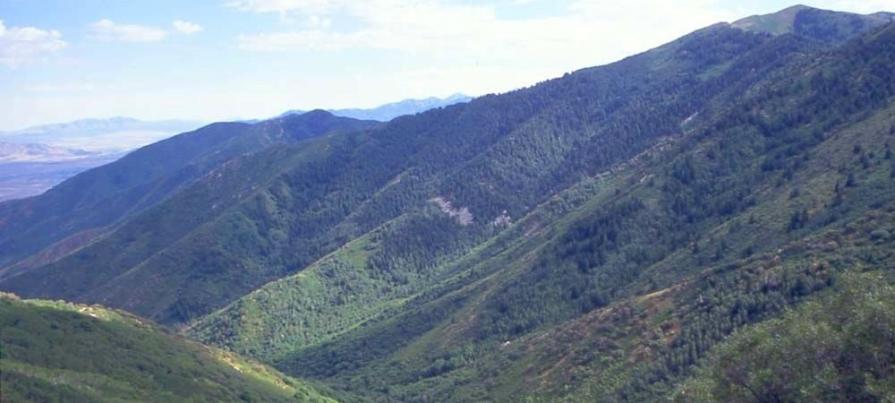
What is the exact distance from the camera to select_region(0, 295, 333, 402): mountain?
9169 centimetres

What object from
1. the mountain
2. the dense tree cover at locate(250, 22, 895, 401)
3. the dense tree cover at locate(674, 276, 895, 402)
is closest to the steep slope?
the dense tree cover at locate(250, 22, 895, 401)

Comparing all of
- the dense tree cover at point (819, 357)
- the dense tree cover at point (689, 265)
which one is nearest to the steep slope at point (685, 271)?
the dense tree cover at point (689, 265)

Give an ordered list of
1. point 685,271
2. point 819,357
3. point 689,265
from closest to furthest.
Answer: point 819,357 → point 685,271 → point 689,265

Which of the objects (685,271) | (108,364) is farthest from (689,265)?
(108,364)

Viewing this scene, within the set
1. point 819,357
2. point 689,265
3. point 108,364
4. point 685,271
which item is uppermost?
point 819,357

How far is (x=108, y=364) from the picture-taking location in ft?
364

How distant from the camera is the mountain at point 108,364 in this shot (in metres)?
91.7

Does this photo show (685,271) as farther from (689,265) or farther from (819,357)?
(819,357)

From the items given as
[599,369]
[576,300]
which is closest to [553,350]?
[599,369]

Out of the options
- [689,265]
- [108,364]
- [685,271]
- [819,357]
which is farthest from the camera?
[689,265]

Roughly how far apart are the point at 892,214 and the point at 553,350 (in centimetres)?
6230

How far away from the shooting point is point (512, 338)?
177375mm

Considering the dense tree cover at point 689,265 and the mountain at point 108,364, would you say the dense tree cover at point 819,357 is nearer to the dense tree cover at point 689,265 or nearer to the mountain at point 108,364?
the dense tree cover at point 689,265

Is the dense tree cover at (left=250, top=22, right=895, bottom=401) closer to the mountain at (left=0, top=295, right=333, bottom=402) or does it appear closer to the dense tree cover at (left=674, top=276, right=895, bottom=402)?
the dense tree cover at (left=674, top=276, right=895, bottom=402)
